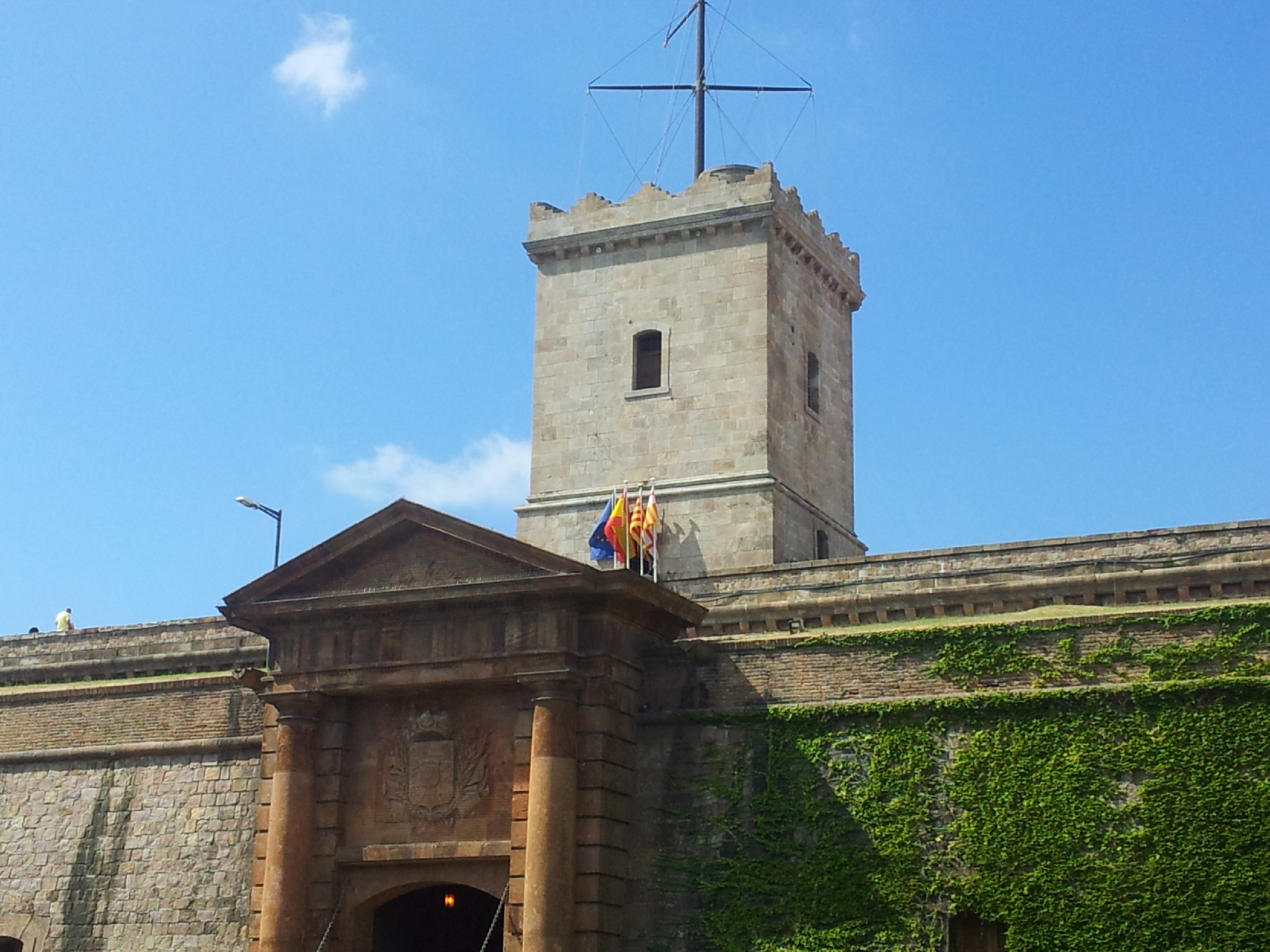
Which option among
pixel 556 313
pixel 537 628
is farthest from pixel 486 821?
pixel 556 313

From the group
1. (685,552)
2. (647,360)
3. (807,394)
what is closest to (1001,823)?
(685,552)

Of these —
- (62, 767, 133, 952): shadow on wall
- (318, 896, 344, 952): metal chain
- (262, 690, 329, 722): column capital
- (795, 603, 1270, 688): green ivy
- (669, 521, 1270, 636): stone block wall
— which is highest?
(669, 521, 1270, 636): stone block wall

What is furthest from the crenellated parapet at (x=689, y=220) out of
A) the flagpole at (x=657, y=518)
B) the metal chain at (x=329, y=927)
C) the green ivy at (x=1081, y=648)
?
the metal chain at (x=329, y=927)

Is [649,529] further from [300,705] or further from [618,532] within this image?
[300,705]

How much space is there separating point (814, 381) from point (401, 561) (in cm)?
1421

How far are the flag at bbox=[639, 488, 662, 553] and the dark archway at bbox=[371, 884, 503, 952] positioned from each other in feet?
28.0

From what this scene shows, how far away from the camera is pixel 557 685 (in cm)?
2250

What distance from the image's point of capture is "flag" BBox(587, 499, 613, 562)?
108ft

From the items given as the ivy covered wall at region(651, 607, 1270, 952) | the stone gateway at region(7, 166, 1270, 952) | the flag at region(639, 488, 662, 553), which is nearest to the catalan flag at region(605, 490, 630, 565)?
the flag at region(639, 488, 662, 553)

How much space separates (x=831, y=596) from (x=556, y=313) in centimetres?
1046

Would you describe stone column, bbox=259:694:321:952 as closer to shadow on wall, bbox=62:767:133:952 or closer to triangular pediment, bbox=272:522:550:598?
triangular pediment, bbox=272:522:550:598

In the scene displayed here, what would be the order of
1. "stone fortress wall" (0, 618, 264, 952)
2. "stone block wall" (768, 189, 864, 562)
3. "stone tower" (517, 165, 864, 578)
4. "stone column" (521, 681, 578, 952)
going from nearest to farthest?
"stone column" (521, 681, 578, 952) → "stone fortress wall" (0, 618, 264, 952) → "stone tower" (517, 165, 864, 578) → "stone block wall" (768, 189, 864, 562)

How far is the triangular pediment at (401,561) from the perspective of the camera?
76.2ft

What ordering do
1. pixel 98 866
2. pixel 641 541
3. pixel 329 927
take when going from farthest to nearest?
pixel 641 541
pixel 98 866
pixel 329 927
